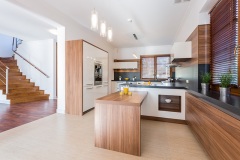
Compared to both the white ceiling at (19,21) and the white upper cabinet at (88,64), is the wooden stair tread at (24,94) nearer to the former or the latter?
the white ceiling at (19,21)

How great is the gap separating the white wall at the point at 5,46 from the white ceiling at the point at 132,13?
565cm

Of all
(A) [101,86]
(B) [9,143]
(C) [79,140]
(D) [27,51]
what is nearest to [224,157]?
(C) [79,140]

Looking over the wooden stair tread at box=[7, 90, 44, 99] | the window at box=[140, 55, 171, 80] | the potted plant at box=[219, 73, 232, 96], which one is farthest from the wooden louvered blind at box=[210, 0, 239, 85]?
the wooden stair tread at box=[7, 90, 44, 99]

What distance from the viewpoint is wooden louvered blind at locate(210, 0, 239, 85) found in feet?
5.70

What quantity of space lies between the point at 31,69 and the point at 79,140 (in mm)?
5654

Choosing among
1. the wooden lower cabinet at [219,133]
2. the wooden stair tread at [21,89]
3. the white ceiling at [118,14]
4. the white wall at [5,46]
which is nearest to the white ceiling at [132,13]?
the white ceiling at [118,14]

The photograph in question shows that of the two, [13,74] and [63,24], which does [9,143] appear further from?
[13,74]

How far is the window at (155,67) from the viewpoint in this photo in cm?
638

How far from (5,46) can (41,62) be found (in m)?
2.87

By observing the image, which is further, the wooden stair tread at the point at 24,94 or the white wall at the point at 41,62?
the white wall at the point at 41,62

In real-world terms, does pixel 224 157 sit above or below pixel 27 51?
below

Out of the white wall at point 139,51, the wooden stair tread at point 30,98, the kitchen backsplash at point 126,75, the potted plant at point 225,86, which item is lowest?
the wooden stair tread at point 30,98

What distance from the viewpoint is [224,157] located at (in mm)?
1155

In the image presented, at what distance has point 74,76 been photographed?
11.7ft
